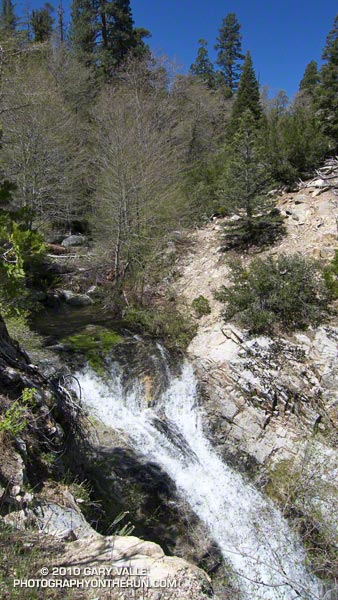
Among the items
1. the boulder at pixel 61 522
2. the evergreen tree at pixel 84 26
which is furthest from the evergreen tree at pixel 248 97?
the boulder at pixel 61 522

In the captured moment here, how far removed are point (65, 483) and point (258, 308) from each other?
625 centimetres

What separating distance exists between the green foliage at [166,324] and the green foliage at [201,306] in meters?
0.41

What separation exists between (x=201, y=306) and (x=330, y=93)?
12.0 meters

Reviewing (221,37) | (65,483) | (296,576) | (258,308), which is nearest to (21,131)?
(258,308)

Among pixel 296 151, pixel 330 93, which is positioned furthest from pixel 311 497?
pixel 330 93

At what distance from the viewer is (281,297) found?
28.9 feet

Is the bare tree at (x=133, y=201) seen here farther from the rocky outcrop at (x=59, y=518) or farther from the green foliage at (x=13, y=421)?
the green foliage at (x=13, y=421)

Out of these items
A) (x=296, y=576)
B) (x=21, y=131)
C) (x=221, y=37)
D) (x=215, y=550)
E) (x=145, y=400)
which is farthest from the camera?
(x=221, y=37)

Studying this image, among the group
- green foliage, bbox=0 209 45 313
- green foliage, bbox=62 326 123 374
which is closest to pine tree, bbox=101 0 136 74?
green foliage, bbox=62 326 123 374

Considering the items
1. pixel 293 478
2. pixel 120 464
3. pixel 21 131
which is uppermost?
pixel 21 131

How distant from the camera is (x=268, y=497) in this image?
6488 mm

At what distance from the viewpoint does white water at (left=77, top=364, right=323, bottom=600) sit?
526cm

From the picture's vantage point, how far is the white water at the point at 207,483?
526 cm

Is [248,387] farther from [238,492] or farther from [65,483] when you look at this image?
[65,483]
